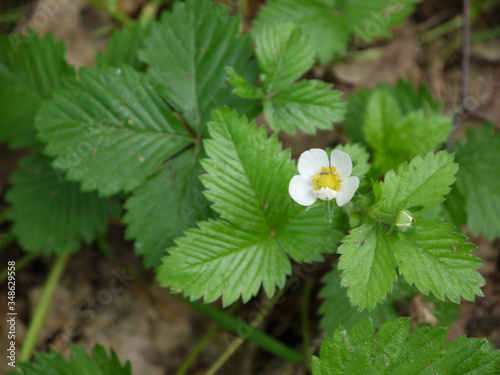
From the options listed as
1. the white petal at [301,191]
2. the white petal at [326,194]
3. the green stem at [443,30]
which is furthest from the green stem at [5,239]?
the green stem at [443,30]

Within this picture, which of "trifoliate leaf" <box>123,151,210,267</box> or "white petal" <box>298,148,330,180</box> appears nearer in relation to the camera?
"white petal" <box>298,148,330,180</box>

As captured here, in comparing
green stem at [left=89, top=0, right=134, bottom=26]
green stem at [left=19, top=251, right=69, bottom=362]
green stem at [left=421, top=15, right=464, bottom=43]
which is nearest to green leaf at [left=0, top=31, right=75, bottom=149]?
green stem at [left=89, top=0, right=134, bottom=26]

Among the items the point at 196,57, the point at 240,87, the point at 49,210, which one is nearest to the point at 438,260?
the point at 240,87

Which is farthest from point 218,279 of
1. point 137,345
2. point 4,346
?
point 4,346

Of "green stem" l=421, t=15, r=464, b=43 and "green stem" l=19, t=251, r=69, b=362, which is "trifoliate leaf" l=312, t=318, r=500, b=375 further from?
"green stem" l=421, t=15, r=464, b=43

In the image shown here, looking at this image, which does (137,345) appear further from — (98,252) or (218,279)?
(218,279)
